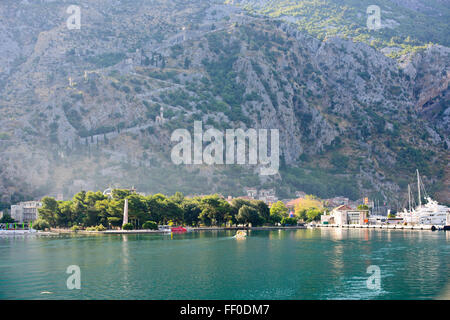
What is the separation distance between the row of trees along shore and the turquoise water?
39.2 m

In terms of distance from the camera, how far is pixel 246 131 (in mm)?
197375

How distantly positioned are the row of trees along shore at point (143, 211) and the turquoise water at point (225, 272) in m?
39.2

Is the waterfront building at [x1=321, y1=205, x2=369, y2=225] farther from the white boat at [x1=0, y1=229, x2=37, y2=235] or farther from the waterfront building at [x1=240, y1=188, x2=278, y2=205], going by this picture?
the white boat at [x1=0, y1=229, x2=37, y2=235]

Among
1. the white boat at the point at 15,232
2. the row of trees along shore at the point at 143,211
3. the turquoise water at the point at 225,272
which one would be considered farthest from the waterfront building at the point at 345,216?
the turquoise water at the point at 225,272

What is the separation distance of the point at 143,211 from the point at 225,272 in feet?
226

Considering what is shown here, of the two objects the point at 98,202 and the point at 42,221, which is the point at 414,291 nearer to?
the point at 98,202

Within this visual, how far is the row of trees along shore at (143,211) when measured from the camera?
11769 centimetres

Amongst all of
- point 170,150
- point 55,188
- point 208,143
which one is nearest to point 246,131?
point 208,143

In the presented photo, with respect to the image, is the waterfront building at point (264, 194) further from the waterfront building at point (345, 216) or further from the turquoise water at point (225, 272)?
the turquoise water at point (225, 272)

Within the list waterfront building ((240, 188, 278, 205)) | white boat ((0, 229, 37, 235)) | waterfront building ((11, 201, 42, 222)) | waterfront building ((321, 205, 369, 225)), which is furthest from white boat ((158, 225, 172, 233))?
waterfront building ((321, 205, 369, 225))

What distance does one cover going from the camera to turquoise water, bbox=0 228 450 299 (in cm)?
4234

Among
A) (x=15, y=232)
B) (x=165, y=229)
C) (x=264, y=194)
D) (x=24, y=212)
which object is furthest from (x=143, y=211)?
(x=264, y=194)

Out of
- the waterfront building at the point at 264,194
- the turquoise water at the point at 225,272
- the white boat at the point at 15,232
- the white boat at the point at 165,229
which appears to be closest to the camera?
the turquoise water at the point at 225,272

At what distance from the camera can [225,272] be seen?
5253 centimetres
